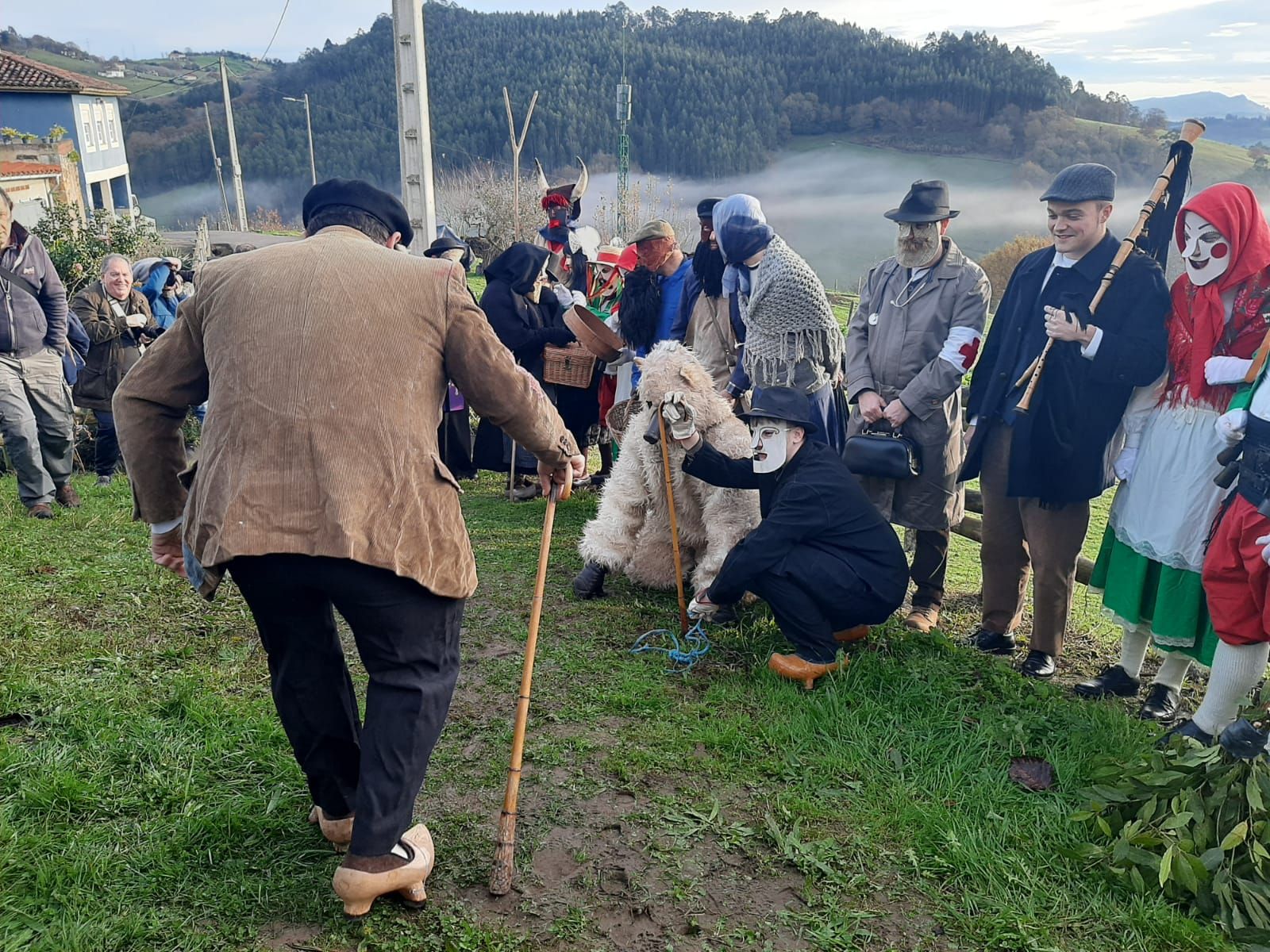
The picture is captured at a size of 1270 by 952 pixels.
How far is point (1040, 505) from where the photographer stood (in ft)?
13.9

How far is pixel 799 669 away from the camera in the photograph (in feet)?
13.3

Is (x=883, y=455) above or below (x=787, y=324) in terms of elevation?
below

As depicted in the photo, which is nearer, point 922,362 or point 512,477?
point 922,362

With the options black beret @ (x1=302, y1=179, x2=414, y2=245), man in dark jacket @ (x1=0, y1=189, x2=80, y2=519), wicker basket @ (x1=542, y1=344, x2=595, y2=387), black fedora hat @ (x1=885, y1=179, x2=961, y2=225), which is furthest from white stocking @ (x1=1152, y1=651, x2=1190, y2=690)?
man in dark jacket @ (x1=0, y1=189, x2=80, y2=519)

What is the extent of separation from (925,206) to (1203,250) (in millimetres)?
1433

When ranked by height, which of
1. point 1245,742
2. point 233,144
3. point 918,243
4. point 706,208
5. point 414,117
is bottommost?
point 1245,742

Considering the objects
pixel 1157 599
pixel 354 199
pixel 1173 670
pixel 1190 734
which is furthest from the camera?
pixel 1173 670

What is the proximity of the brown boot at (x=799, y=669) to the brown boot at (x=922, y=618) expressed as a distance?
3.13 ft

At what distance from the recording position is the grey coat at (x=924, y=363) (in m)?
4.66

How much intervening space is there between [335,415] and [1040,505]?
3312 millimetres

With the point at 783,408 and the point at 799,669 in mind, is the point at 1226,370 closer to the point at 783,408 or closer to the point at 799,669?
the point at 783,408

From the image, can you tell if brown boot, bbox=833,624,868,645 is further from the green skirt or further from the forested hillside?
the forested hillside

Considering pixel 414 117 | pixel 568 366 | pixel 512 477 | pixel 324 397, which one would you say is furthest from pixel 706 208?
pixel 414 117

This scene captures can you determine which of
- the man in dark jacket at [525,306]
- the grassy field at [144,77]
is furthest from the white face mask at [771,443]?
the grassy field at [144,77]
